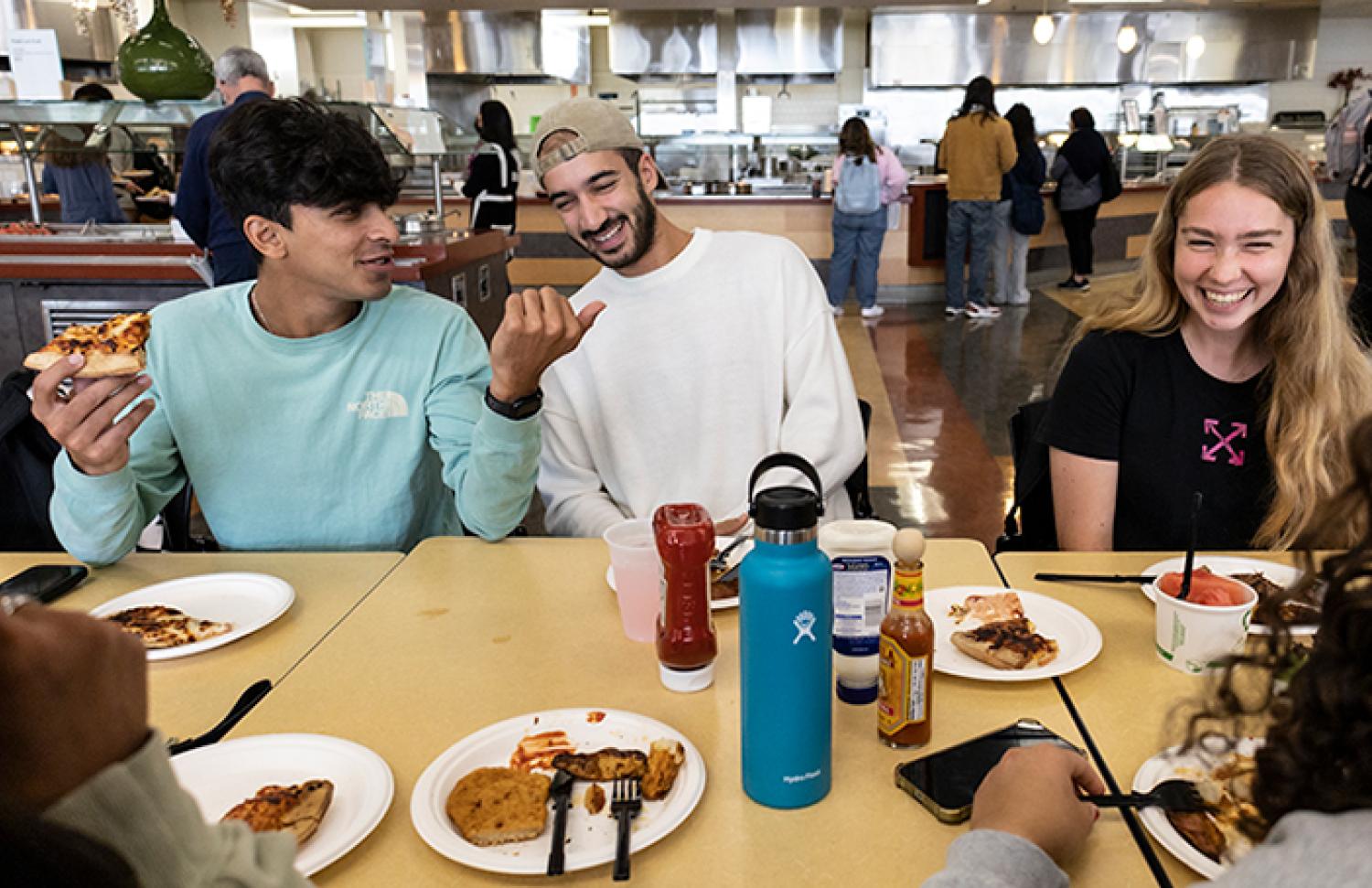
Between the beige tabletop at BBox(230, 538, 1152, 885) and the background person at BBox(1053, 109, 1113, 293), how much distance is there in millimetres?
7998

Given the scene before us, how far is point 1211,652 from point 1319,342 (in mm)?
839

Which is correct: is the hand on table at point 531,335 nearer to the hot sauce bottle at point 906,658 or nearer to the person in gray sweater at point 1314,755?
the hot sauce bottle at point 906,658

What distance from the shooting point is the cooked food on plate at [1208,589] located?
4.08ft

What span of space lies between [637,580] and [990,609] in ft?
1.58

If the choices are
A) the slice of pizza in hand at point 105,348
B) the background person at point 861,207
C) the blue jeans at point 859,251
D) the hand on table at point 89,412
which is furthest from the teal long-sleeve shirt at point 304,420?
the blue jeans at point 859,251

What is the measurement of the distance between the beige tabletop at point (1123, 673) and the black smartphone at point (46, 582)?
146 centimetres

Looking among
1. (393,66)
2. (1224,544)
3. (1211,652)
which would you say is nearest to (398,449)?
(1211,652)

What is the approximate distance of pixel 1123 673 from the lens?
1.26 m

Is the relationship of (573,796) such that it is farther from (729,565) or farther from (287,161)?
(287,161)

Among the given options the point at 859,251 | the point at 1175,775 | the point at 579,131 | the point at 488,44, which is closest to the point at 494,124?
the point at 859,251

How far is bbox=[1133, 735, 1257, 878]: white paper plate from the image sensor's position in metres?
0.89

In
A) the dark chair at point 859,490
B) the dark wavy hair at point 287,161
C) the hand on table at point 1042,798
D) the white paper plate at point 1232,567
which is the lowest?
the dark chair at point 859,490

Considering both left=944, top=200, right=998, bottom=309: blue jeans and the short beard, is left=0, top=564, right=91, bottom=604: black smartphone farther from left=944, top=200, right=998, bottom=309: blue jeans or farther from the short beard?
left=944, top=200, right=998, bottom=309: blue jeans

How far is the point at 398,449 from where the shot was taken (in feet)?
6.29
